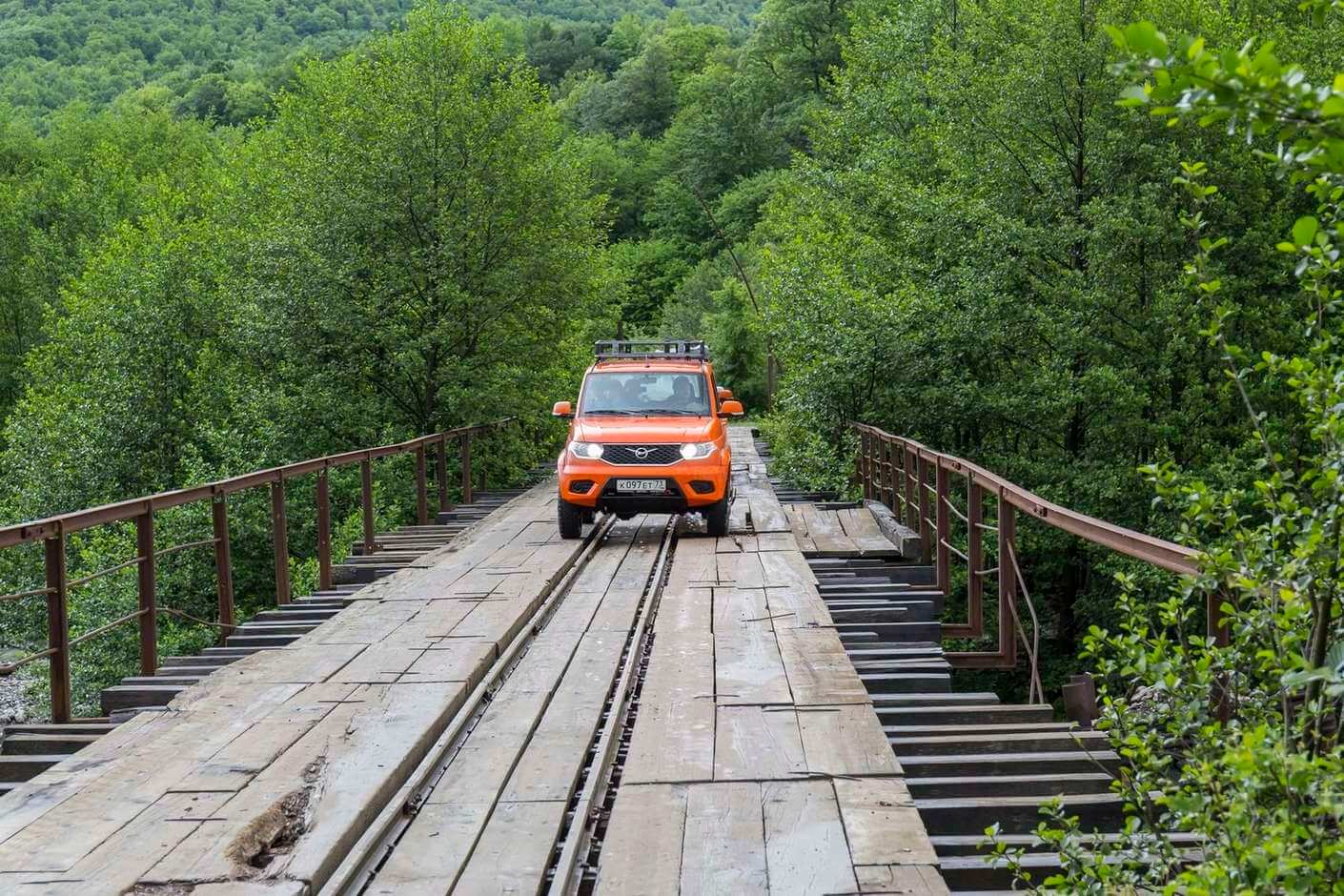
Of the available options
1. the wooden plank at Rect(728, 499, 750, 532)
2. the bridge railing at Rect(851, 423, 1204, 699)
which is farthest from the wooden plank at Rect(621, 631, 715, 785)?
the wooden plank at Rect(728, 499, 750, 532)

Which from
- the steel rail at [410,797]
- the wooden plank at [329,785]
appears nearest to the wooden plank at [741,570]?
the steel rail at [410,797]

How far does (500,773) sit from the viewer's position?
5.35 metres

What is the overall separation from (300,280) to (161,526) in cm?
609

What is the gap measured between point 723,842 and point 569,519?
9258mm

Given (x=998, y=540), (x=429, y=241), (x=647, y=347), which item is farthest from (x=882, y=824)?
(x=429, y=241)

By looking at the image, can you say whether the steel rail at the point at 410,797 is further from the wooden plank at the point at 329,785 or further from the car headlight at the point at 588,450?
the car headlight at the point at 588,450

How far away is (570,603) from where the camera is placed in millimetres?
9672

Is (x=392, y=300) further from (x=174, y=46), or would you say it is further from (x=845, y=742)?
(x=174, y=46)

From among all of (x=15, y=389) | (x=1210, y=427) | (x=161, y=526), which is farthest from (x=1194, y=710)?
(x=15, y=389)

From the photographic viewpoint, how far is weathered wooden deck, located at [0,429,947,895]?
4.23 meters

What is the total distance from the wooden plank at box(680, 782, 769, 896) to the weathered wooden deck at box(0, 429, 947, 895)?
0.03ft

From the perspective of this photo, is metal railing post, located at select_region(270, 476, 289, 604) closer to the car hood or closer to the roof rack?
the car hood

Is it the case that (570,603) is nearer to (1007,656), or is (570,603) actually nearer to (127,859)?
(1007,656)

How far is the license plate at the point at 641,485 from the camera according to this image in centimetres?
1326
